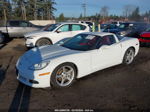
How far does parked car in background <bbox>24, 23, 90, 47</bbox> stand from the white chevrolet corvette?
10.6 feet

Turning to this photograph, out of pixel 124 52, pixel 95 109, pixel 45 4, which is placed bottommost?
pixel 95 109

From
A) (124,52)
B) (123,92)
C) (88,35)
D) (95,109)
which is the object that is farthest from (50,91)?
(124,52)

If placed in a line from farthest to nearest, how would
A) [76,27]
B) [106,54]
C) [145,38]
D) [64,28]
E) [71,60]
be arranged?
[76,27] < [145,38] < [64,28] < [106,54] < [71,60]

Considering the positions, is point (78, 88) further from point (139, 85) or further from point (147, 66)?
point (147, 66)

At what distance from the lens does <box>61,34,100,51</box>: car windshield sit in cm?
414

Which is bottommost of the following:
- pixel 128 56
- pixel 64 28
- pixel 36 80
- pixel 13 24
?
pixel 36 80

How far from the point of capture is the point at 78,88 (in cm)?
358

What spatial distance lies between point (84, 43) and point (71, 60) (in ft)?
3.36

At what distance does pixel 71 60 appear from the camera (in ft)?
11.6

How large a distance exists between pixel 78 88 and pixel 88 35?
1.92 metres

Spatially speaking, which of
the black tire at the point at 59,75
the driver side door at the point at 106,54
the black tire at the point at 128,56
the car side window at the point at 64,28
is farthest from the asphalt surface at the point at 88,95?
the car side window at the point at 64,28

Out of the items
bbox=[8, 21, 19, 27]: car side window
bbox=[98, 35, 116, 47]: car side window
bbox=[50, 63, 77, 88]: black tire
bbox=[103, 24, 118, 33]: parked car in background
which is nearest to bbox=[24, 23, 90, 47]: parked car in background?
bbox=[98, 35, 116, 47]: car side window

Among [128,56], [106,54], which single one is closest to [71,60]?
[106,54]

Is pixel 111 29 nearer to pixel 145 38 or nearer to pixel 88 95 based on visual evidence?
pixel 145 38
